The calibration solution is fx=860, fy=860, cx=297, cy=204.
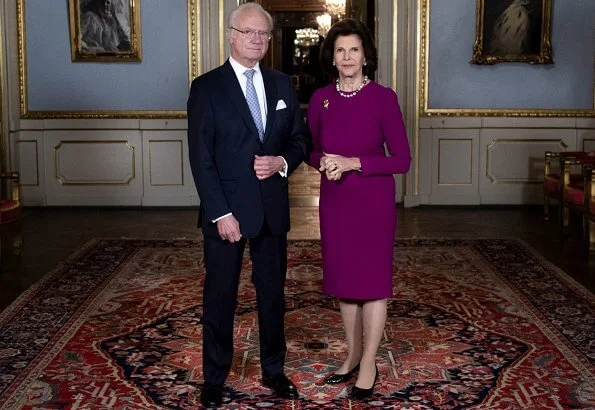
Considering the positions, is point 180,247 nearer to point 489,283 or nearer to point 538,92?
point 489,283

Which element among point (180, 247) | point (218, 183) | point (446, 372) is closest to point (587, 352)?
point (446, 372)

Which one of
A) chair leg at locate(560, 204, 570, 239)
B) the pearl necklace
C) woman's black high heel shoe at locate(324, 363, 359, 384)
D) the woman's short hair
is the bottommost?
woman's black high heel shoe at locate(324, 363, 359, 384)

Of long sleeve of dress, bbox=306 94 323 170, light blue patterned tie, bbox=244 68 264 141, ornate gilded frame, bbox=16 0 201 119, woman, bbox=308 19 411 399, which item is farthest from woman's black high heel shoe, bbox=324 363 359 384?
ornate gilded frame, bbox=16 0 201 119

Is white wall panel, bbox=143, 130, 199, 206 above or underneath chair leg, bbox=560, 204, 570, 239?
above

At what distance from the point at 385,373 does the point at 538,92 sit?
623 centimetres

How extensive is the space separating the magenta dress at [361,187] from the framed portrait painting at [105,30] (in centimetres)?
626

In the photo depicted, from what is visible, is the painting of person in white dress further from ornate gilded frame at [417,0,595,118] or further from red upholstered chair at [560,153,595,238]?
red upholstered chair at [560,153,595,238]

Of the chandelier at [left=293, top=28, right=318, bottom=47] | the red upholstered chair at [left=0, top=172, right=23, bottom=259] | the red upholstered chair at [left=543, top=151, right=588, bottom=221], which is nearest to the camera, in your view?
the red upholstered chair at [left=0, top=172, right=23, bottom=259]

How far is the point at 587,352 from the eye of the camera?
4.30m

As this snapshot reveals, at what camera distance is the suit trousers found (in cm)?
344

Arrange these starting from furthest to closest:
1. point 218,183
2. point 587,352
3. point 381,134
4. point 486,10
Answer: point 486,10, point 587,352, point 381,134, point 218,183

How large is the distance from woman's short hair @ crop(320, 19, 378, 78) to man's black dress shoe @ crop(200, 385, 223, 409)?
54.9 inches

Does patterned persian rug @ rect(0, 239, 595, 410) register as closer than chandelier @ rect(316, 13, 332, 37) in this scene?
Yes

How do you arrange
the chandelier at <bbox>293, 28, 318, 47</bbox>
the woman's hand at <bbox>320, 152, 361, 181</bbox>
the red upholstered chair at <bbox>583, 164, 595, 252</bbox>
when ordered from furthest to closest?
the chandelier at <bbox>293, 28, 318, 47</bbox>, the red upholstered chair at <bbox>583, 164, 595, 252</bbox>, the woman's hand at <bbox>320, 152, 361, 181</bbox>
